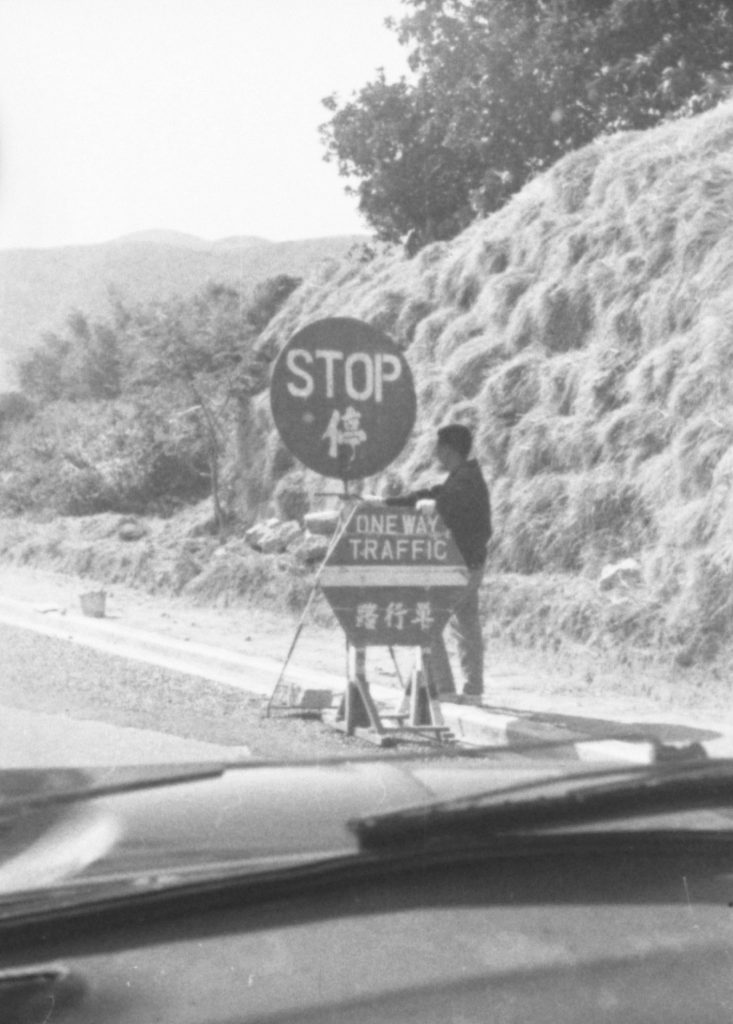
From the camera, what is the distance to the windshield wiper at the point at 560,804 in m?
1.80

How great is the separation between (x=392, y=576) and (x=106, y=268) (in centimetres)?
7414

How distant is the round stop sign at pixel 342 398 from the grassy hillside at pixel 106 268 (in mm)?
39926

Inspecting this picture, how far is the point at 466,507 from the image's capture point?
8.13 meters

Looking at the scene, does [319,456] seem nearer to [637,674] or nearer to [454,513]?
[454,513]

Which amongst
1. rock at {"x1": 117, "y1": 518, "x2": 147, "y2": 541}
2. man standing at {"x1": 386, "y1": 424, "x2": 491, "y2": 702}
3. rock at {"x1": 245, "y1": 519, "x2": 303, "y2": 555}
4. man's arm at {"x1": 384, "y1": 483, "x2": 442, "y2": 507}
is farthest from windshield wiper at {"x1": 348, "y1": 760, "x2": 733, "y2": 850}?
rock at {"x1": 117, "y1": 518, "x2": 147, "y2": 541}

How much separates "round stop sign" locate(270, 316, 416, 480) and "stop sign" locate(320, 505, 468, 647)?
396 millimetres

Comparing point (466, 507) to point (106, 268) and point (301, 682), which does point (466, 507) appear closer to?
point (301, 682)

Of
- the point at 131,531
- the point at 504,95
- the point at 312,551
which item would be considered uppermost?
the point at 504,95

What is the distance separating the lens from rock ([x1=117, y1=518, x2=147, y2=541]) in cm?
2123

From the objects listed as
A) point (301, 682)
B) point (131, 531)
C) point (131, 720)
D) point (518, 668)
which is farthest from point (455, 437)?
point (131, 531)

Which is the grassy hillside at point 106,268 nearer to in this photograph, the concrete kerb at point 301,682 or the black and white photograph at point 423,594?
the black and white photograph at point 423,594

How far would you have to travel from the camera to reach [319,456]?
24.9ft

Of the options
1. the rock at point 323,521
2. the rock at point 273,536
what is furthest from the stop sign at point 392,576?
the rock at point 273,536

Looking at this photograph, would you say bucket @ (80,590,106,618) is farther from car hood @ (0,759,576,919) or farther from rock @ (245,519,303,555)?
car hood @ (0,759,576,919)
